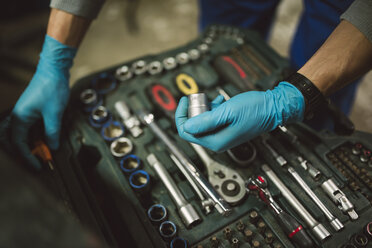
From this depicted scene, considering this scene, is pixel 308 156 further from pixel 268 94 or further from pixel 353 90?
pixel 353 90

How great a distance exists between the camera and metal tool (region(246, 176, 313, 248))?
80 cm

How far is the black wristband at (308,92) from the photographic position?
881 millimetres

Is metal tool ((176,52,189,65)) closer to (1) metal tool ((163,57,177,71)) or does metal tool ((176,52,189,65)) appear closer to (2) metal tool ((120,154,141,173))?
(1) metal tool ((163,57,177,71))

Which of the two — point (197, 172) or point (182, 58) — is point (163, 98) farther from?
point (197, 172)

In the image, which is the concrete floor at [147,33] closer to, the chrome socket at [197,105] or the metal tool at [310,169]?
the metal tool at [310,169]

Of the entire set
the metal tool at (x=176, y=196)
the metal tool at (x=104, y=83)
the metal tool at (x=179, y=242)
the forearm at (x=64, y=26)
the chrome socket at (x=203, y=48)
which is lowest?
the metal tool at (x=179, y=242)

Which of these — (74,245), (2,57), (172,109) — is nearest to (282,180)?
(172,109)

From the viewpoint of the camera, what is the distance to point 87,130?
3.62 feet

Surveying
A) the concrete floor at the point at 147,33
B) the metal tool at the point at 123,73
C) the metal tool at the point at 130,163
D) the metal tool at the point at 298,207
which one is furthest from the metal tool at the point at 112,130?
the concrete floor at the point at 147,33

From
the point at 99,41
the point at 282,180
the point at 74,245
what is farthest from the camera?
the point at 99,41

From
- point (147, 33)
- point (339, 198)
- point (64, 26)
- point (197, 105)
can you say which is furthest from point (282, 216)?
point (147, 33)

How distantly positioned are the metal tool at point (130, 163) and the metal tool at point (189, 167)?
0.40 feet

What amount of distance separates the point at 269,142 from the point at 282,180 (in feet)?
0.50

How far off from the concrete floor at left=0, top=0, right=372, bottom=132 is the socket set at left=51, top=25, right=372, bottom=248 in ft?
4.73
